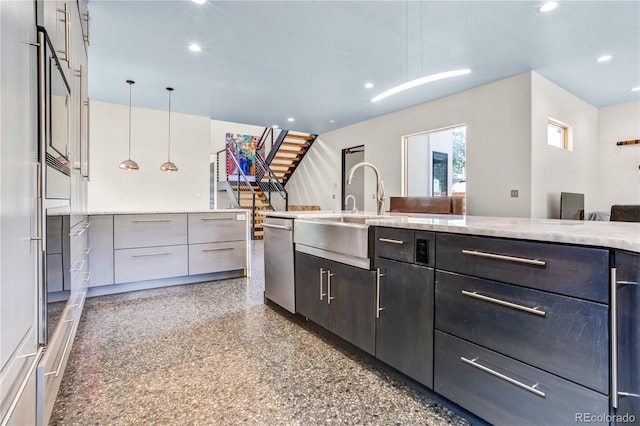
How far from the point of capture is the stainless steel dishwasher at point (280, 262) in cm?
259

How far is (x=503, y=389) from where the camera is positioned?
3.95ft

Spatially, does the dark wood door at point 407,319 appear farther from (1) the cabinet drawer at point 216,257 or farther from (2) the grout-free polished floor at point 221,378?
(1) the cabinet drawer at point 216,257

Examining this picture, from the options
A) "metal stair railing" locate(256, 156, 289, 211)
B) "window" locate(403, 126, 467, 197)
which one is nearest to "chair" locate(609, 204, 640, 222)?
"window" locate(403, 126, 467, 197)

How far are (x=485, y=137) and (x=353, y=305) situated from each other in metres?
4.35

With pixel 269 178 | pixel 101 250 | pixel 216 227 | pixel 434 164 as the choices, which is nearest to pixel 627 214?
pixel 216 227

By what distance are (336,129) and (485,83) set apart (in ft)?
13.0

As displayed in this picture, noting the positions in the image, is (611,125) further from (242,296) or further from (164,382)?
(164,382)

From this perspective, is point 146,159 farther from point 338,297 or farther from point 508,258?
point 508,258

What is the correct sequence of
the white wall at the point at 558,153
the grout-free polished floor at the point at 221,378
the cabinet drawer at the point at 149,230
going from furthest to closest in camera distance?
the white wall at the point at 558,153 → the cabinet drawer at the point at 149,230 → the grout-free polished floor at the point at 221,378

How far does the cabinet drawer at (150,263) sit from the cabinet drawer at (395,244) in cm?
274

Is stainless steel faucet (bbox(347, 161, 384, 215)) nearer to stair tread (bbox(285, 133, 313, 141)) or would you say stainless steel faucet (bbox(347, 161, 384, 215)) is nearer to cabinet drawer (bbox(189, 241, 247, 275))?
cabinet drawer (bbox(189, 241, 247, 275))

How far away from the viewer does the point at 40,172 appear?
108 centimetres

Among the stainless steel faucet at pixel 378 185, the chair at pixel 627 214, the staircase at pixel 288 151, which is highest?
the staircase at pixel 288 151

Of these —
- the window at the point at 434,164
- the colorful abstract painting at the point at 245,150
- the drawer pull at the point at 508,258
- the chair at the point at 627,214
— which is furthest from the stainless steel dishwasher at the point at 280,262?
the colorful abstract painting at the point at 245,150
